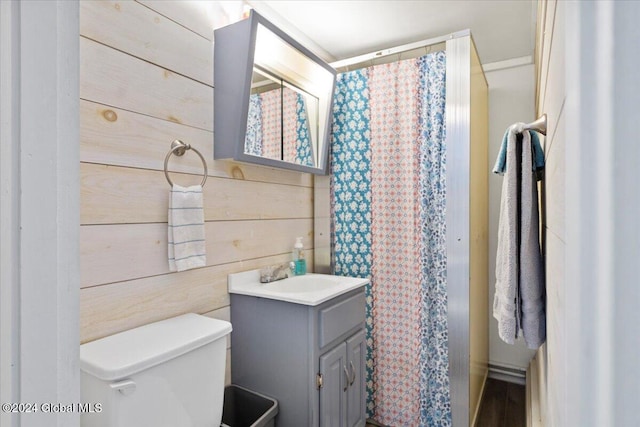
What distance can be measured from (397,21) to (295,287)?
167 cm

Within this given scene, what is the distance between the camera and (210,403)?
123cm

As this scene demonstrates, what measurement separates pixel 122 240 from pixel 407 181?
1.48m

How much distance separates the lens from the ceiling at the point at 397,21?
6.32 ft

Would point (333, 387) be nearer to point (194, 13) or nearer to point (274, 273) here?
point (274, 273)

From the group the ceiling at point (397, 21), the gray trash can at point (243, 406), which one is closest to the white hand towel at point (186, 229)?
the gray trash can at point (243, 406)

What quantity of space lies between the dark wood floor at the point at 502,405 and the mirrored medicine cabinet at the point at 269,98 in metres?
1.84

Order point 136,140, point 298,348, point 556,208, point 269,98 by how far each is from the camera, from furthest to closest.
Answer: point 269,98
point 298,348
point 136,140
point 556,208

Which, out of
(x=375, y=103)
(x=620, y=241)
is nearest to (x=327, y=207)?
(x=375, y=103)

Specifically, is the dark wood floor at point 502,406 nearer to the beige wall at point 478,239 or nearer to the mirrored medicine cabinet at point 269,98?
the beige wall at point 478,239

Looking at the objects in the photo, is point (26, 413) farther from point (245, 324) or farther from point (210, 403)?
point (245, 324)

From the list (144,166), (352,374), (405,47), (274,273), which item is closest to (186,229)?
(144,166)

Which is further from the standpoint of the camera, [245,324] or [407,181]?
[407,181]

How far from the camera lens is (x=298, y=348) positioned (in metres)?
1.54

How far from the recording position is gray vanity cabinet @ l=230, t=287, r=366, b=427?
1.52m
